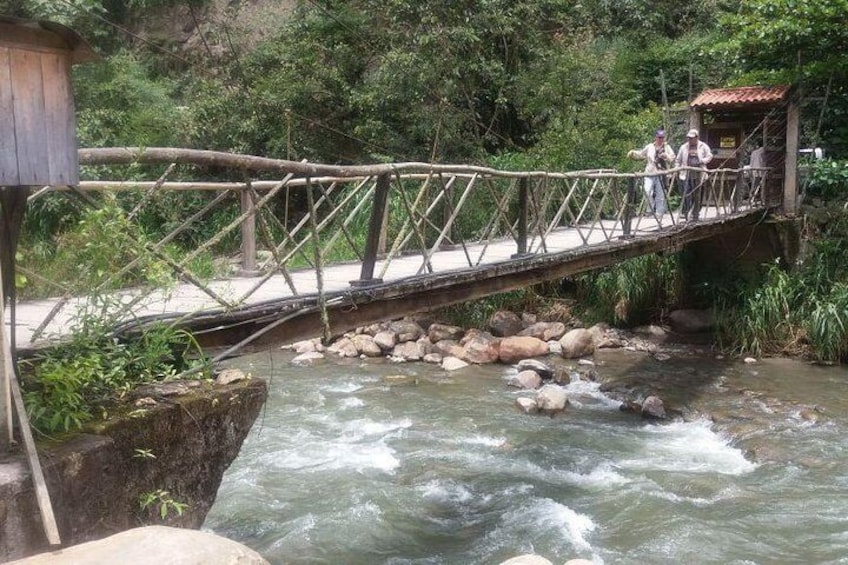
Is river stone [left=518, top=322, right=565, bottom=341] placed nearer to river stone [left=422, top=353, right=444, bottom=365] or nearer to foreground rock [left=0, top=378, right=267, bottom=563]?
river stone [left=422, top=353, right=444, bottom=365]

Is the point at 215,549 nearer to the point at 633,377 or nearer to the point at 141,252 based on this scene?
the point at 141,252

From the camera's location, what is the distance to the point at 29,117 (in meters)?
3.00

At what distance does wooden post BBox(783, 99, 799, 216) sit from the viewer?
12930 mm

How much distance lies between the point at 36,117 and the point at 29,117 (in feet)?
0.09

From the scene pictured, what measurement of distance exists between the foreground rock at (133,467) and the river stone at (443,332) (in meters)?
8.25

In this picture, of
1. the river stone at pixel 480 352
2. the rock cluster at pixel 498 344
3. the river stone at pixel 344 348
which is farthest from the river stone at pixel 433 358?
the river stone at pixel 344 348

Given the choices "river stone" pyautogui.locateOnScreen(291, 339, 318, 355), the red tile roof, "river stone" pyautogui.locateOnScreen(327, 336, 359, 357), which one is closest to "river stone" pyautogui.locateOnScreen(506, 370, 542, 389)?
"river stone" pyautogui.locateOnScreen(327, 336, 359, 357)

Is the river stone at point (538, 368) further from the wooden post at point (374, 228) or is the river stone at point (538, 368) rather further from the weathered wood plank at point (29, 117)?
the weathered wood plank at point (29, 117)

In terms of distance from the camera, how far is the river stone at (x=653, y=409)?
8.88 meters

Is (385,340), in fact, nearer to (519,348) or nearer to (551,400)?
(519,348)

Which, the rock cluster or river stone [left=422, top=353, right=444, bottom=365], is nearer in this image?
the rock cluster

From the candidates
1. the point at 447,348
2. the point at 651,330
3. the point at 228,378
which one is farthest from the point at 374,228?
the point at 651,330

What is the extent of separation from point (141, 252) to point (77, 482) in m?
1.10

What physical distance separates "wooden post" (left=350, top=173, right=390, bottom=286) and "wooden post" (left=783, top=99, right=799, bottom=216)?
963 cm
